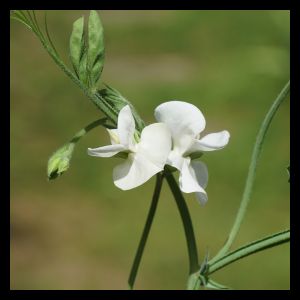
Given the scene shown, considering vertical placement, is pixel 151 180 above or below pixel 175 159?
above

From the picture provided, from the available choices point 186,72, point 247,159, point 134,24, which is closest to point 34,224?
point 247,159

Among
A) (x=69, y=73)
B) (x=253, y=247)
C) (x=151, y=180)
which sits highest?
(x=151, y=180)

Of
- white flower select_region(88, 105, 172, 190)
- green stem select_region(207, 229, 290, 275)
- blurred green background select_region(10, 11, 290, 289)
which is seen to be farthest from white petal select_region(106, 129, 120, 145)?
blurred green background select_region(10, 11, 290, 289)

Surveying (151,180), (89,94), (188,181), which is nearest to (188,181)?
(188,181)

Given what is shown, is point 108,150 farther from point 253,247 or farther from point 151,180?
point 151,180

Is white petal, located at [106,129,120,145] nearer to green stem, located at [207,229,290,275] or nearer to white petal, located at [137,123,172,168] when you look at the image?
white petal, located at [137,123,172,168]

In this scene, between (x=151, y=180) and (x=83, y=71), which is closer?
(x=83, y=71)

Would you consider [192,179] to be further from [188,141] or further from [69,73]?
[69,73]
